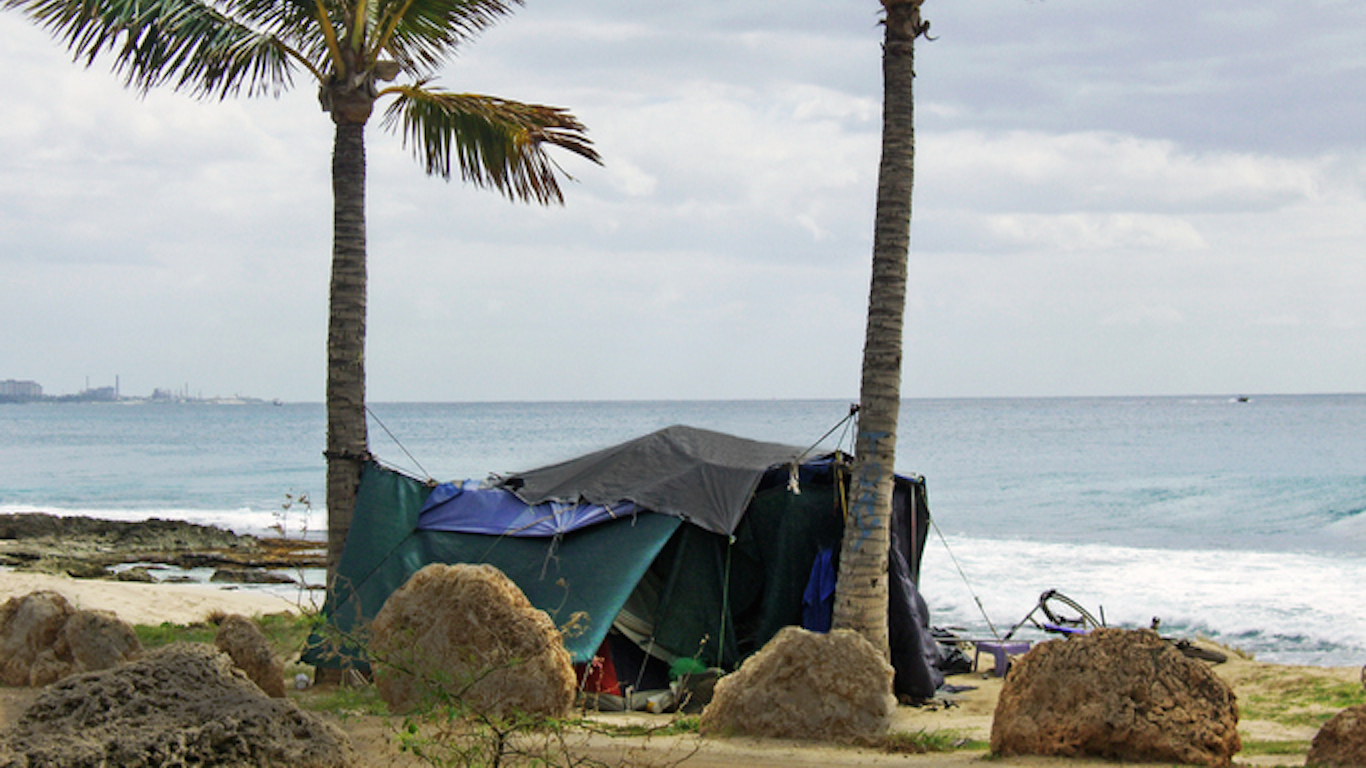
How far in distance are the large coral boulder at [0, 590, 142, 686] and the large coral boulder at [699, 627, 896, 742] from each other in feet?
13.8

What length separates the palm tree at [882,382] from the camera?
8.26 metres

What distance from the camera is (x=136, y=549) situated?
20.6 metres

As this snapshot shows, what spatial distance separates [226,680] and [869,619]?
4.53 meters

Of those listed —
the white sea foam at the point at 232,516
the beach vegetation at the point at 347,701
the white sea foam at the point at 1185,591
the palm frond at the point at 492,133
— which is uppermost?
the palm frond at the point at 492,133

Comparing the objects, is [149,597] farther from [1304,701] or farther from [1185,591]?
[1185,591]

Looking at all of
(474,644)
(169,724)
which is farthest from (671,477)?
(169,724)

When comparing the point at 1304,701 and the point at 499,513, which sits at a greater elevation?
the point at 499,513

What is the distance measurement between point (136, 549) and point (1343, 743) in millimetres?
19948

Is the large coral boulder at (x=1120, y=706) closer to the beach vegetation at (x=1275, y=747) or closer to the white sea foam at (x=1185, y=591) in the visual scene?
the beach vegetation at (x=1275, y=747)

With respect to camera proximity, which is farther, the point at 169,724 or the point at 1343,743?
the point at 1343,743

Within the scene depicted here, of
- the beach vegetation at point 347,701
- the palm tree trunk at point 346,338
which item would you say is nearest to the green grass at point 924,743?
the beach vegetation at point 347,701

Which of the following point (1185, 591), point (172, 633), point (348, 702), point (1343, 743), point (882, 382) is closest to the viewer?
point (1343, 743)

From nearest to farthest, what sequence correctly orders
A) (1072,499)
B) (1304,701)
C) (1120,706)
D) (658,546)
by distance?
1. (1120,706)
2. (658,546)
3. (1304,701)
4. (1072,499)

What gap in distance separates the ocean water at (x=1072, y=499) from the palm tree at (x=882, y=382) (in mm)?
939
